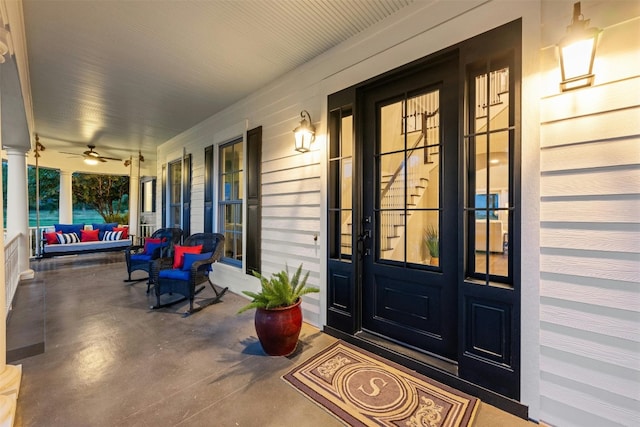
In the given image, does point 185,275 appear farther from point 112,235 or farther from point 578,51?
point 112,235

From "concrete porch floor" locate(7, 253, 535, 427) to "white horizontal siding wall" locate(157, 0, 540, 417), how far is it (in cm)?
77

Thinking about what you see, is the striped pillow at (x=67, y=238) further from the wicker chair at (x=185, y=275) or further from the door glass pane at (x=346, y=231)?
the door glass pane at (x=346, y=231)

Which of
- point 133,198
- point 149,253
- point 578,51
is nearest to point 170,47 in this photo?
point 578,51

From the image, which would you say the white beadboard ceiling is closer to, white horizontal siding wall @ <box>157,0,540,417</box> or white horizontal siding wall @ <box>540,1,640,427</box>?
white horizontal siding wall @ <box>157,0,540,417</box>

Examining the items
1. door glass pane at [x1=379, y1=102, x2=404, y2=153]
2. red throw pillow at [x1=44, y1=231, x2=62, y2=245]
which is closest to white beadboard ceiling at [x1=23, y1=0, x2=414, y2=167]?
door glass pane at [x1=379, y1=102, x2=404, y2=153]

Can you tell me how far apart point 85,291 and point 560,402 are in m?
5.83

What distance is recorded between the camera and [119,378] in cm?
207

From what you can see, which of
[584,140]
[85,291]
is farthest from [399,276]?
[85,291]

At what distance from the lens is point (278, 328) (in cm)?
231

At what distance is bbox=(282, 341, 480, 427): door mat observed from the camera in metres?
1.69

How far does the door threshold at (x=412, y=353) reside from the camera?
2080mm

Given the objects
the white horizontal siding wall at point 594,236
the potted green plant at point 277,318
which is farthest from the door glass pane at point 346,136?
the white horizontal siding wall at point 594,236

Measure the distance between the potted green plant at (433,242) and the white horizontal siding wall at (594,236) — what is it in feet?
2.38

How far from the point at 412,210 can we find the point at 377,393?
1.48 metres
